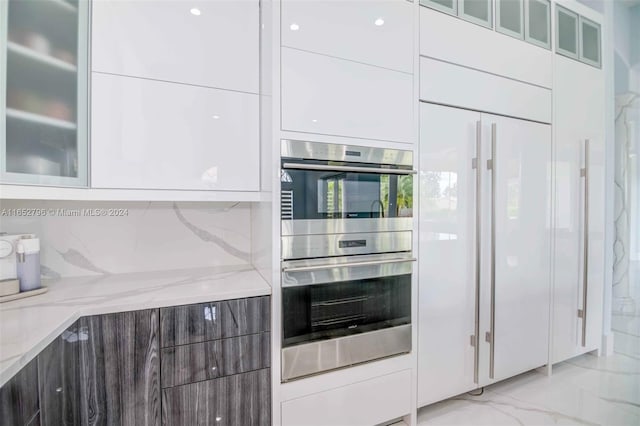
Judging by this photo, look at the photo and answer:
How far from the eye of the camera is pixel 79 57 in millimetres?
1286

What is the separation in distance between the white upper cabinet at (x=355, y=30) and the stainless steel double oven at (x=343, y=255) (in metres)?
0.45

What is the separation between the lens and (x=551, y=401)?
76.4 inches

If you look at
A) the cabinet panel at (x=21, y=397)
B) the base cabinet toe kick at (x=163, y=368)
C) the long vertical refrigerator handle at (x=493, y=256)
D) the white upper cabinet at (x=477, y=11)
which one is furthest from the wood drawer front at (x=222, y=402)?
the white upper cabinet at (x=477, y=11)

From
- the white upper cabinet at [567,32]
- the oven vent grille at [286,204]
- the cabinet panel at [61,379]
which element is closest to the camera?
the cabinet panel at [61,379]

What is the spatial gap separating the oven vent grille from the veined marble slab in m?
0.33

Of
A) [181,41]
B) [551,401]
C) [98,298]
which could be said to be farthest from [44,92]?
[551,401]

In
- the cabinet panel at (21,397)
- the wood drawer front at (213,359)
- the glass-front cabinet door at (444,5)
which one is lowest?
the wood drawer front at (213,359)

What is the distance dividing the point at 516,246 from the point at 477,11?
1.44m

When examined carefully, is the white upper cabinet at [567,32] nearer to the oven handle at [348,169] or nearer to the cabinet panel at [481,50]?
the cabinet panel at [481,50]

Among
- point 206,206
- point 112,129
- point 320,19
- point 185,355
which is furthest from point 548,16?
→ point 185,355

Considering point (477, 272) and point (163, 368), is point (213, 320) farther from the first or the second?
point (477, 272)

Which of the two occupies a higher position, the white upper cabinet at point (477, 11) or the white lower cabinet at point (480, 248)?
the white upper cabinet at point (477, 11)

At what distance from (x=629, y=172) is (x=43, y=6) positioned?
227cm

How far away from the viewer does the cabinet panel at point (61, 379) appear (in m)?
0.98
